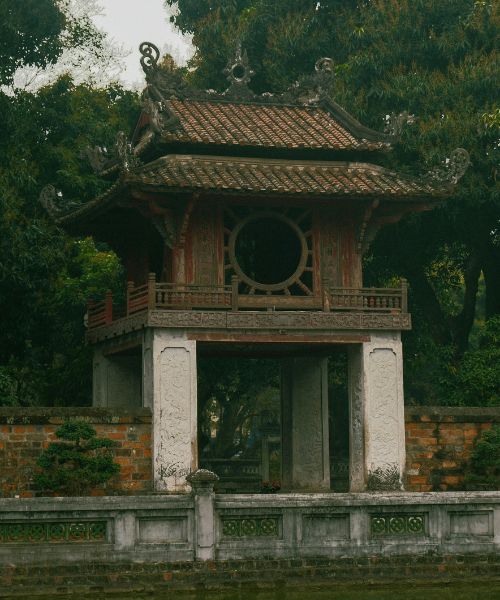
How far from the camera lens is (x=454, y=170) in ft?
93.3

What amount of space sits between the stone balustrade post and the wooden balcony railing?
7.47 m

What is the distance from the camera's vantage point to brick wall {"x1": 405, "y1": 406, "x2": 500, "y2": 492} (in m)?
27.2

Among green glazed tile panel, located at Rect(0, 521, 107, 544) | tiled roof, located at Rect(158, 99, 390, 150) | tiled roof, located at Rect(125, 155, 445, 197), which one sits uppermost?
tiled roof, located at Rect(158, 99, 390, 150)

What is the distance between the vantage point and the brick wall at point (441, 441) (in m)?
27.2

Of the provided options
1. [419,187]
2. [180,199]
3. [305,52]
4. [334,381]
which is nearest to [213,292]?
[180,199]

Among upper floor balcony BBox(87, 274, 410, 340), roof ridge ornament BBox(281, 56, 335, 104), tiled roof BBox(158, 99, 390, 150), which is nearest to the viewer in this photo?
upper floor balcony BBox(87, 274, 410, 340)

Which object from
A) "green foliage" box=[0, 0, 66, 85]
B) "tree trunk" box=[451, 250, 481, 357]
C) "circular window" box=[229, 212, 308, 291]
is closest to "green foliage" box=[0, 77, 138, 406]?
"green foliage" box=[0, 0, 66, 85]

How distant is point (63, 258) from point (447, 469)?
1108 cm

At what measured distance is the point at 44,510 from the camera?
1878 cm

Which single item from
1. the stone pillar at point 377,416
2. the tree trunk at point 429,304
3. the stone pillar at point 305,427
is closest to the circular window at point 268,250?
the stone pillar at point 305,427

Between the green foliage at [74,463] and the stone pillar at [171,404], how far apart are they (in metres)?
1.26

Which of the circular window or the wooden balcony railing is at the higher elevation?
the circular window

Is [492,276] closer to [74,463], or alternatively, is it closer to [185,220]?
[185,220]

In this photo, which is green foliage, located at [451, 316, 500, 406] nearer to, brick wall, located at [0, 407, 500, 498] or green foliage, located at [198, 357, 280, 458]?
brick wall, located at [0, 407, 500, 498]
